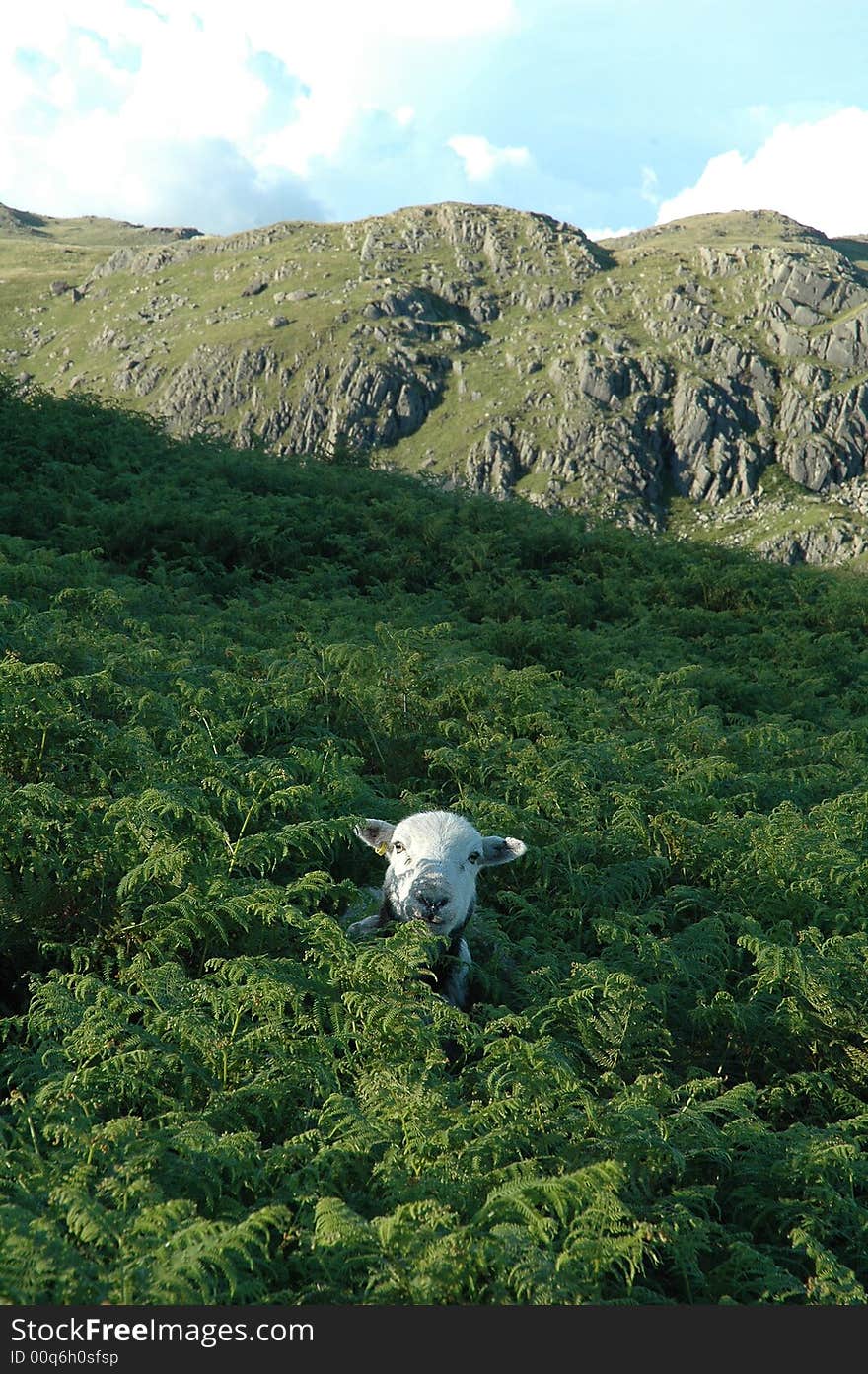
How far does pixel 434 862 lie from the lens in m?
6.55

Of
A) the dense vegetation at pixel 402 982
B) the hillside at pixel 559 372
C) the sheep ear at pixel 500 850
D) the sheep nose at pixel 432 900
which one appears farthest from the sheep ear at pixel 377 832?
the hillside at pixel 559 372

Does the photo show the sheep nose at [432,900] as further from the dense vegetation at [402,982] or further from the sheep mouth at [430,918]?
the dense vegetation at [402,982]

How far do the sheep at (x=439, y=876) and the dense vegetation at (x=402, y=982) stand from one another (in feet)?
0.86

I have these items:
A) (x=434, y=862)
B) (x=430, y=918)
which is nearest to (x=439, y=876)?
(x=434, y=862)

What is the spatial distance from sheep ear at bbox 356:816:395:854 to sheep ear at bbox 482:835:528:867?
731mm

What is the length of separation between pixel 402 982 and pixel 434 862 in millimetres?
1059

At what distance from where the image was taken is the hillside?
543 ft

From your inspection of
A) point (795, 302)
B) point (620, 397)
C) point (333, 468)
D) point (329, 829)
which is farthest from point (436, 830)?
point (795, 302)

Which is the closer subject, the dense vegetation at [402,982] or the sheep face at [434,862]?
the dense vegetation at [402,982]

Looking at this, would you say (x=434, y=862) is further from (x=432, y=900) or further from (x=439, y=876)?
(x=432, y=900)

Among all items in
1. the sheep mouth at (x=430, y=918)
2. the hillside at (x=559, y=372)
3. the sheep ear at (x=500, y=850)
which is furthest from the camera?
the hillside at (x=559, y=372)

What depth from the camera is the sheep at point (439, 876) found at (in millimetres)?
6332

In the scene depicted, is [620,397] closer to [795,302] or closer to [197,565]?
[795,302]

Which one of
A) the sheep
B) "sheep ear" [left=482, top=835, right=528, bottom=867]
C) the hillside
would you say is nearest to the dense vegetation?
the sheep
